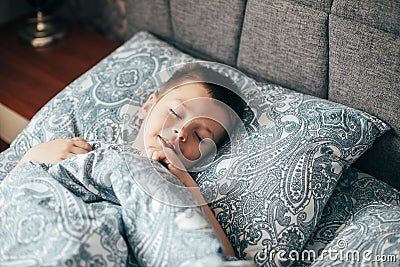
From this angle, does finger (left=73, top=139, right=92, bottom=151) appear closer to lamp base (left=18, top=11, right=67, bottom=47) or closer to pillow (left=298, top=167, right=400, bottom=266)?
pillow (left=298, top=167, right=400, bottom=266)

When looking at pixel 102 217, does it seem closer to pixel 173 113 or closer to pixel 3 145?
pixel 173 113

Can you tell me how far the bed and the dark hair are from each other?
46 mm

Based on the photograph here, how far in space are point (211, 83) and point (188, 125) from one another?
0.14 meters

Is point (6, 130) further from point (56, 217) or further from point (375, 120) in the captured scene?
point (375, 120)

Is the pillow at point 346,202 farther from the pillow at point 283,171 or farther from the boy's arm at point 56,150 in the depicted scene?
the boy's arm at point 56,150

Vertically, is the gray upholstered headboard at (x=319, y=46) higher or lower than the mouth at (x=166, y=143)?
higher

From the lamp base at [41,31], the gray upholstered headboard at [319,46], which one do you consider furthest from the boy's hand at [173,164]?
the lamp base at [41,31]

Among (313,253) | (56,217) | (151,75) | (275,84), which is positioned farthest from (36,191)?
(275,84)

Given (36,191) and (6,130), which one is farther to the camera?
(6,130)

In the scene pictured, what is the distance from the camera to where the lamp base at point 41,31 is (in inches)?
79.7

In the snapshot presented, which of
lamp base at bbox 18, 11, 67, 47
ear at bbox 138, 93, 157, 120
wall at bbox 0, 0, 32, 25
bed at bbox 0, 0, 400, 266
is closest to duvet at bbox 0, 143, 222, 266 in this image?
bed at bbox 0, 0, 400, 266

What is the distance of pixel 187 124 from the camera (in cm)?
130

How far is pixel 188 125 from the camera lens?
4.27 feet

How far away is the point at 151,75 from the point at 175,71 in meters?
0.08
